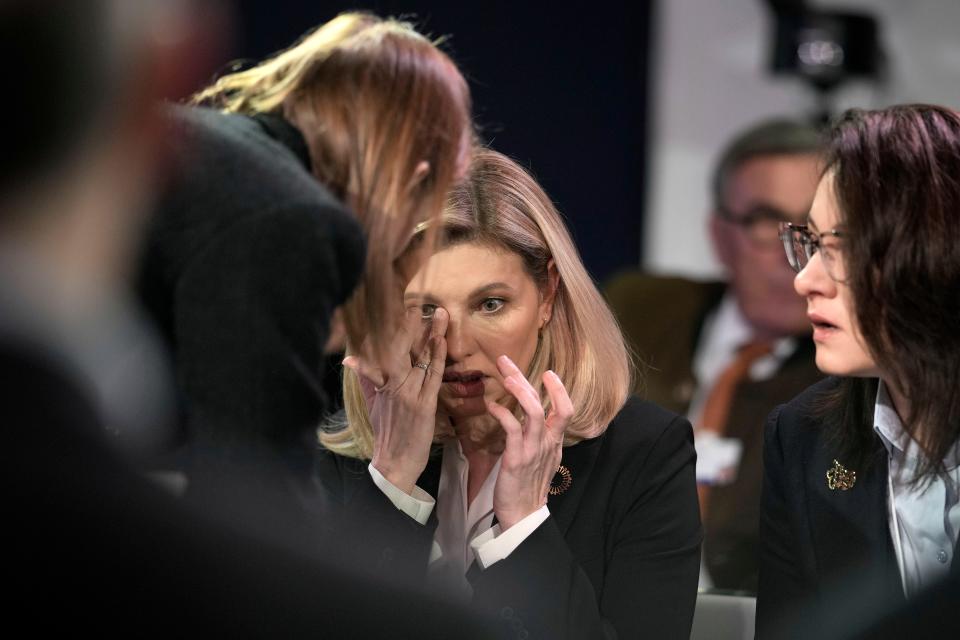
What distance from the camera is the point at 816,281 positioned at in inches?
64.9

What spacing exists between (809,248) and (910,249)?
0.16 m

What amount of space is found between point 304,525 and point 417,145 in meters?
0.39

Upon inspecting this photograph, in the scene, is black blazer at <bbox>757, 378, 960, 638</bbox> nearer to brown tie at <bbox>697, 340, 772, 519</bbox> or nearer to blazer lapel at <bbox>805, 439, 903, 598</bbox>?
blazer lapel at <bbox>805, 439, 903, 598</bbox>

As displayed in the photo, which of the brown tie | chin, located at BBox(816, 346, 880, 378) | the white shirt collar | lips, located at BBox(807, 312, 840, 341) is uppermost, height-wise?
lips, located at BBox(807, 312, 840, 341)

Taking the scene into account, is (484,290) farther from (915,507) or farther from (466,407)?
(915,507)

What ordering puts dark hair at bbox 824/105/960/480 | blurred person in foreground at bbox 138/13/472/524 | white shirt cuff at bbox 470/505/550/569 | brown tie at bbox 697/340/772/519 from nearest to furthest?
blurred person in foreground at bbox 138/13/472/524
dark hair at bbox 824/105/960/480
white shirt cuff at bbox 470/505/550/569
brown tie at bbox 697/340/772/519

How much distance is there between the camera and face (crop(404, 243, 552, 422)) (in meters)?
1.94

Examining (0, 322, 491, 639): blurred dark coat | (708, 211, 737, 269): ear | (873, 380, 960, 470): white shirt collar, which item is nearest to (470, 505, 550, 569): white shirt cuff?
(873, 380, 960, 470): white shirt collar

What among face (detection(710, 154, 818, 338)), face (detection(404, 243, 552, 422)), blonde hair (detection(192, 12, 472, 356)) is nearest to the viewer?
blonde hair (detection(192, 12, 472, 356))

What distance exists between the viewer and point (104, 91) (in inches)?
27.6

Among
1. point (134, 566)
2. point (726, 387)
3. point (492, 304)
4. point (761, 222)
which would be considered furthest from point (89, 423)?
point (761, 222)

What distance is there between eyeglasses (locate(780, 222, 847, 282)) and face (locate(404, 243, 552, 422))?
0.42 meters

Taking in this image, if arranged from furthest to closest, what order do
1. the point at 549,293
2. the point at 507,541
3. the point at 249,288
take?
the point at 549,293
the point at 507,541
the point at 249,288

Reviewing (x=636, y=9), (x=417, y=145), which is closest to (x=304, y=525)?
(x=417, y=145)
